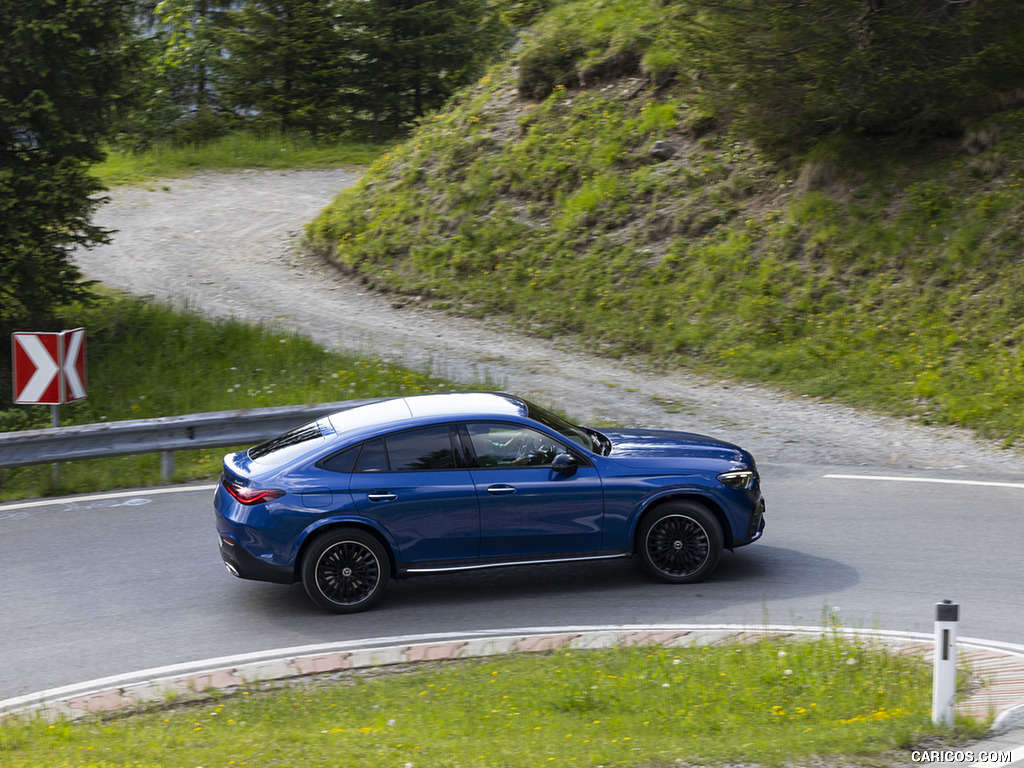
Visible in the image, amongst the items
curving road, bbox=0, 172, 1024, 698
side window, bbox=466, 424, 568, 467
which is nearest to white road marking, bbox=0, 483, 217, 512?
curving road, bbox=0, 172, 1024, 698

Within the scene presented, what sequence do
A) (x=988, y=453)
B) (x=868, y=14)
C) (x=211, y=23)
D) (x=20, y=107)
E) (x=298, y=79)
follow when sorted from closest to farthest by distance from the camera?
1. (x=988, y=453)
2. (x=20, y=107)
3. (x=868, y=14)
4. (x=298, y=79)
5. (x=211, y=23)

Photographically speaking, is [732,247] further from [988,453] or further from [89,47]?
[89,47]

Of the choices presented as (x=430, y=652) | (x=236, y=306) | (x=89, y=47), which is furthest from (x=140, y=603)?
(x=236, y=306)

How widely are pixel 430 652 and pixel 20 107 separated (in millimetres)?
12360

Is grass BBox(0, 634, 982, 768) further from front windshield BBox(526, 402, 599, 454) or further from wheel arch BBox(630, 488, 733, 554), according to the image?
front windshield BBox(526, 402, 599, 454)

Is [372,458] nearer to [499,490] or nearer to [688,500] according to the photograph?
[499,490]

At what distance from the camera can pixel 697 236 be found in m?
19.8

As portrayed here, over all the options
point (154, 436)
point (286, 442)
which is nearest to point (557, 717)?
point (286, 442)

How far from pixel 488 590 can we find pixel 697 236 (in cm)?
1247

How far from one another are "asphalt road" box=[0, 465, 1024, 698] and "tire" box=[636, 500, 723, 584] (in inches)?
6.0

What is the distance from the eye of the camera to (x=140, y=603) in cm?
846

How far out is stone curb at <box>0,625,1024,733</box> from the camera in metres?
6.61

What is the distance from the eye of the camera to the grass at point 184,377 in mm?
13047

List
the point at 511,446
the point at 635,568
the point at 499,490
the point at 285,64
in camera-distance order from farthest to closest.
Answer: the point at 285,64, the point at 635,568, the point at 511,446, the point at 499,490
